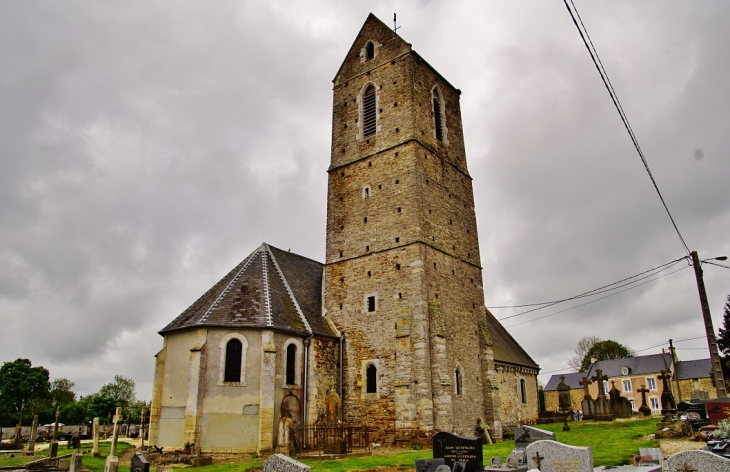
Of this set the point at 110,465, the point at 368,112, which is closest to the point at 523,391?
the point at 368,112

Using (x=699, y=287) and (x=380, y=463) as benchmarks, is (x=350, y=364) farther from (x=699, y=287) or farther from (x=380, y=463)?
(x=699, y=287)

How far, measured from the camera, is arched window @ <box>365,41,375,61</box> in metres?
30.9

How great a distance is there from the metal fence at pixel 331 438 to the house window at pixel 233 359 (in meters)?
3.37

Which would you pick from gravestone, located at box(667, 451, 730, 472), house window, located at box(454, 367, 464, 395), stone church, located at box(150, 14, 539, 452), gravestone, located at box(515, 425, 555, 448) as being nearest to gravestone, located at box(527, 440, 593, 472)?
gravestone, located at box(667, 451, 730, 472)

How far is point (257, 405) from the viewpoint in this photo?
2128 cm

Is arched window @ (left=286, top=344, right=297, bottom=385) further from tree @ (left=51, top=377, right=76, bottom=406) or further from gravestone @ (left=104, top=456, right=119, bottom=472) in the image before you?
tree @ (left=51, top=377, right=76, bottom=406)

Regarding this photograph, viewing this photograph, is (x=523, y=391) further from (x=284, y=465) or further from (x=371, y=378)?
(x=284, y=465)

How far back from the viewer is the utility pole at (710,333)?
1972 centimetres

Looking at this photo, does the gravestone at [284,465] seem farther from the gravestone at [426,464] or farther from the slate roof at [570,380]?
the slate roof at [570,380]

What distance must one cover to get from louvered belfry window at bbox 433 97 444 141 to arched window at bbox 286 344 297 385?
14.1 m

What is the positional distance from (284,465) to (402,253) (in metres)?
16.0

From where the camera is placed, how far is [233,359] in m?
21.9

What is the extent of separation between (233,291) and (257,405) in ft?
17.3

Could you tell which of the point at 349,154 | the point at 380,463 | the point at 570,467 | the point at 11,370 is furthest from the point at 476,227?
the point at 11,370
